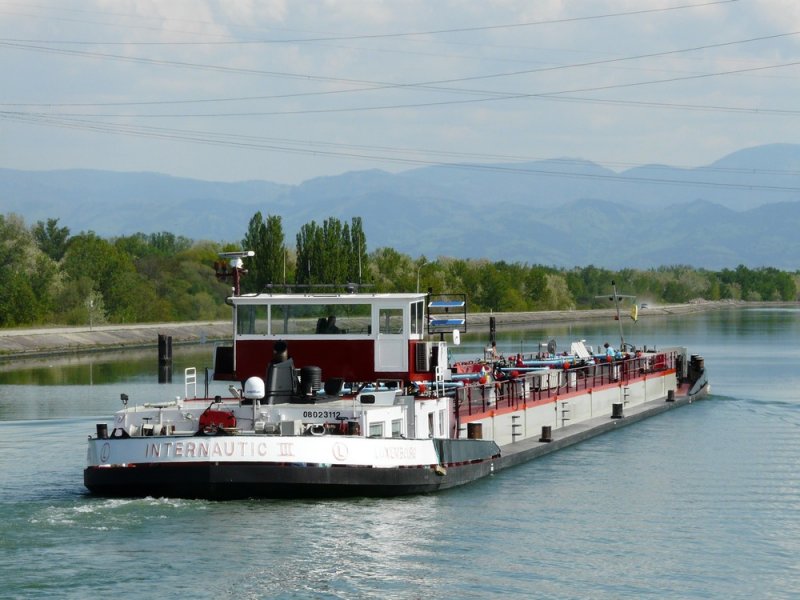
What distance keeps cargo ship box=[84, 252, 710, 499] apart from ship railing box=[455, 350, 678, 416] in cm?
17

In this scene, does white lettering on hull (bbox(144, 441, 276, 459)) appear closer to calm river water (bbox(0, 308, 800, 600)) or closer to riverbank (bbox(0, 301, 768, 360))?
calm river water (bbox(0, 308, 800, 600))

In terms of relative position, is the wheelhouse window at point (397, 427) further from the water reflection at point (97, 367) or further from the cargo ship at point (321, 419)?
the water reflection at point (97, 367)

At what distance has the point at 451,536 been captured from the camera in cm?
3019

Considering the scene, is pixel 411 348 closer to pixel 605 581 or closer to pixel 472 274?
pixel 605 581

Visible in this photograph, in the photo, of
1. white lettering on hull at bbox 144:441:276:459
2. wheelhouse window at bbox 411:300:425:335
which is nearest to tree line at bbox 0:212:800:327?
wheelhouse window at bbox 411:300:425:335

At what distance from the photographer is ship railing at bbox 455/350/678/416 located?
43.3 meters

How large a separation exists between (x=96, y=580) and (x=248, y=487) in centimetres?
608

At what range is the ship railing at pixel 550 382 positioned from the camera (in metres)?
43.3

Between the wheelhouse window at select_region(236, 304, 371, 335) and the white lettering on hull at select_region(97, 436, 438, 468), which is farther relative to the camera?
the wheelhouse window at select_region(236, 304, 371, 335)

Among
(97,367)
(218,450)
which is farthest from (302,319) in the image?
(97,367)

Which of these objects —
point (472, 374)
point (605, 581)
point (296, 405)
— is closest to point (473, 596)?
point (605, 581)

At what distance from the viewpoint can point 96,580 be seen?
83.9ft

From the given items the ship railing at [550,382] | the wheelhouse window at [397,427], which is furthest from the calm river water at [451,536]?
the ship railing at [550,382]

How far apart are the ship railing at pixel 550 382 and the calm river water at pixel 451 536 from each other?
2.60 metres
